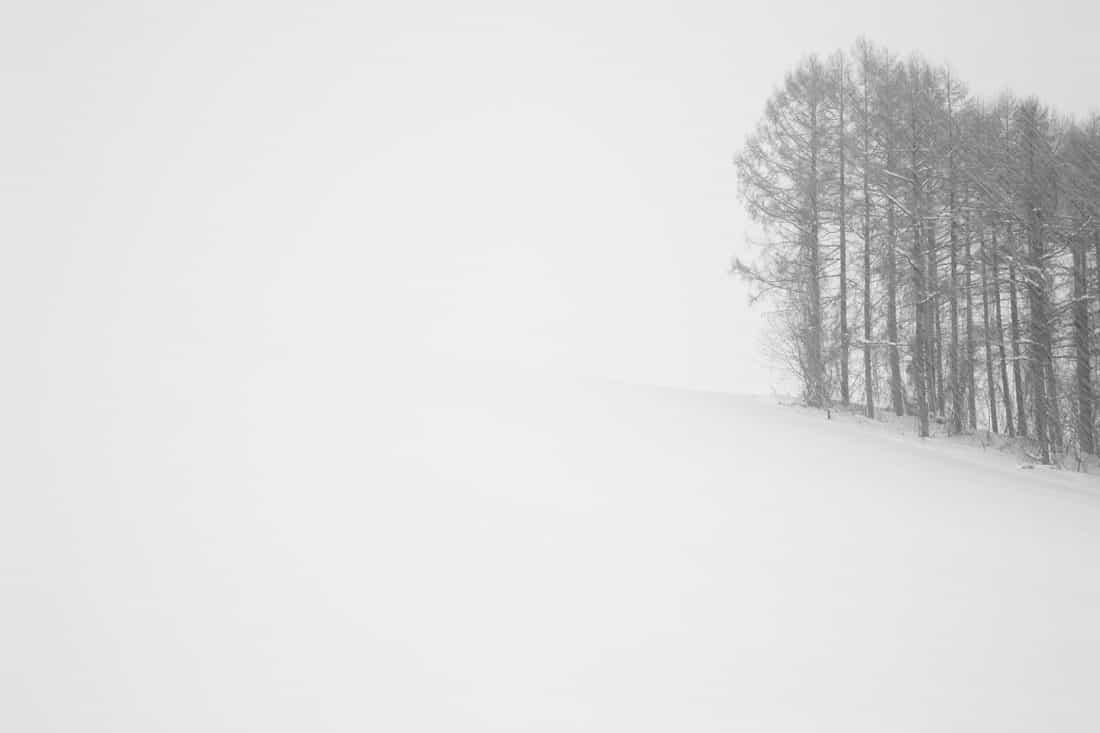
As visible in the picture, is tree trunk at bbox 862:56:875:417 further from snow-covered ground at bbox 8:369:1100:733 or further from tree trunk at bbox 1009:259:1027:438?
snow-covered ground at bbox 8:369:1100:733

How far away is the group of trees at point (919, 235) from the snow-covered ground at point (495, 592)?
8993 millimetres

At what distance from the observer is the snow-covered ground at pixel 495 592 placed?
238 centimetres

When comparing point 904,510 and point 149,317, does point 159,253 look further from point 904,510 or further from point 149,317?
point 904,510

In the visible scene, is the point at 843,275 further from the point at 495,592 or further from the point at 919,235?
the point at 495,592

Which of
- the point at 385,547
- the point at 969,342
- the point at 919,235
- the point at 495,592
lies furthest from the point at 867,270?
the point at 385,547

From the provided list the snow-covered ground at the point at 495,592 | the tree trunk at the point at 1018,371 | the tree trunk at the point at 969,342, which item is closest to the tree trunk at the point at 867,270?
the tree trunk at the point at 969,342

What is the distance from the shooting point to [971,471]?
7.99m

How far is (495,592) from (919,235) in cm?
1364

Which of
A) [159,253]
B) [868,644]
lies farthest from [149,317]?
[868,644]

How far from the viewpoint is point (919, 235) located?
13.1 metres

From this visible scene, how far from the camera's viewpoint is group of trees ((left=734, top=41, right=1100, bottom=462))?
12742mm

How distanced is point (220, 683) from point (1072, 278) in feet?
56.1

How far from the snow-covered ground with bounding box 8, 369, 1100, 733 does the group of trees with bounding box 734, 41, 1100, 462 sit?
899 cm

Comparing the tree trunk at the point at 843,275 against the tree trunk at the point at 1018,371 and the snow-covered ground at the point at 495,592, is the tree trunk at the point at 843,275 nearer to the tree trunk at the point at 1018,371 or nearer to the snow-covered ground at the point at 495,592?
the tree trunk at the point at 1018,371
